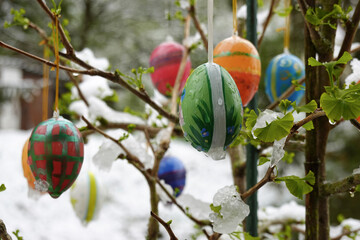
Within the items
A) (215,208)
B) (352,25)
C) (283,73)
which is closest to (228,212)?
(215,208)

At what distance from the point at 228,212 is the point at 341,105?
0.45 feet

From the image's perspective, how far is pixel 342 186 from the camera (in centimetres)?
39

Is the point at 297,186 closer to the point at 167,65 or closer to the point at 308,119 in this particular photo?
the point at 308,119

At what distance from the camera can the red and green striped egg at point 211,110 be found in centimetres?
33

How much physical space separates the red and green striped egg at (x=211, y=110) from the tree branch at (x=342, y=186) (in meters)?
0.12

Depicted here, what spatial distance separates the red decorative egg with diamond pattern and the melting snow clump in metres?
0.16

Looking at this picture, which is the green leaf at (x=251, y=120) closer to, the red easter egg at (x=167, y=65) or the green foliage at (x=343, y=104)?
the green foliage at (x=343, y=104)

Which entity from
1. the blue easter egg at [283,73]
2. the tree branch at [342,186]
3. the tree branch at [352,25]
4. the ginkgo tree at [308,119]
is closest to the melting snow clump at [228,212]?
the ginkgo tree at [308,119]

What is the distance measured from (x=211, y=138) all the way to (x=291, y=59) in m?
0.36

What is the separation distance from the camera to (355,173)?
1.21ft

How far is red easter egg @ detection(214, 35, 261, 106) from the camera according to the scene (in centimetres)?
46

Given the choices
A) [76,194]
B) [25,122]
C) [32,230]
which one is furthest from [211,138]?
[25,122]

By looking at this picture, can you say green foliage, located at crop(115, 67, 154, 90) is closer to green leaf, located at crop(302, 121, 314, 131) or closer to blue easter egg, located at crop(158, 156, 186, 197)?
green leaf, located at crop(302, 121, 314, 131)

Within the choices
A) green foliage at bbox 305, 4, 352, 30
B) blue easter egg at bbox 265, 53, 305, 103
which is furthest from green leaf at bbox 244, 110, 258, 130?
blue easter egg at bbox 265, 53, 305, 103
